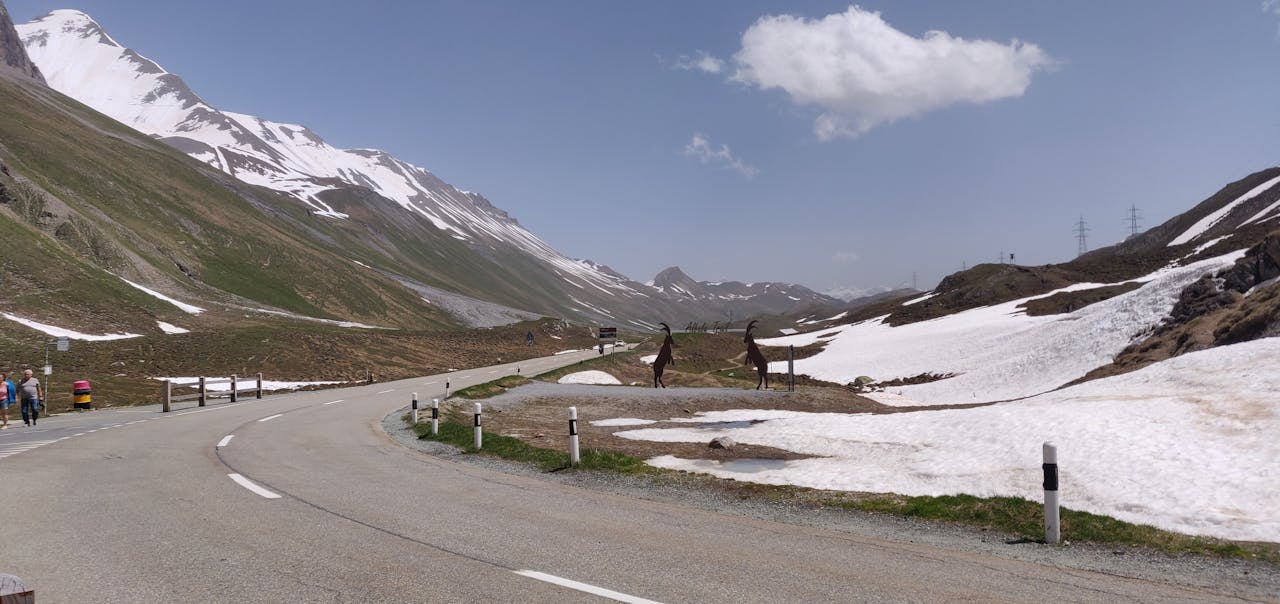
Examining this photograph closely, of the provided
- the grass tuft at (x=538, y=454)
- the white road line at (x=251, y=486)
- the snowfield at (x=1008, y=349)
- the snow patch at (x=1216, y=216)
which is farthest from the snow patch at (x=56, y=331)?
the snow patch at (x=1216, y=216)

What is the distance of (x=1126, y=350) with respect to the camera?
36906 mm

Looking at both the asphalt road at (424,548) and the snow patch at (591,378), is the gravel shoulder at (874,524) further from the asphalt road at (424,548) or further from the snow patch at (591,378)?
the snow patch at (591,378)

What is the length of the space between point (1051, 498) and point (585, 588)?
6.41m

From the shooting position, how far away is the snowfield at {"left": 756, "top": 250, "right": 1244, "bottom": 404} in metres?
39.3

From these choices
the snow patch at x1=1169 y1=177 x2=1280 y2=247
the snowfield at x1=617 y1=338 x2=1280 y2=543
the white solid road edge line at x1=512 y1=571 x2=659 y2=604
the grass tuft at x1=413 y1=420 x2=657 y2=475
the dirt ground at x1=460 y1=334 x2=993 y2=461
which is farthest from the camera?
the snow patch at x1=1169 y1=177 x2=1280 y2=247

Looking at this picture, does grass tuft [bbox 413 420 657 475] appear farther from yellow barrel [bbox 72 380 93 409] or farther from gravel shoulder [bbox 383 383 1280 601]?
yellow barrel [bbox 72 380 93 409]

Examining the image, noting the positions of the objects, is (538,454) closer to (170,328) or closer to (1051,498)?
(1051,498)

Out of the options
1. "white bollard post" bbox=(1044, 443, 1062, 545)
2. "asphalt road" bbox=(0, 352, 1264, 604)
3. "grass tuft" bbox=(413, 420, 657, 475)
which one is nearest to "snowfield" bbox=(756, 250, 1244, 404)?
"grass tuft" bbox=(413, 420, 657, 475)

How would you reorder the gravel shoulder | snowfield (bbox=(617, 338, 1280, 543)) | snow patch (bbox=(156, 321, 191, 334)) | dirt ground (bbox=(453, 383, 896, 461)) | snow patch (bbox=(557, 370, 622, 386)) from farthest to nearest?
snow patch (bbox=(156, 321, 191, 334)) → snow patch (bbox=(557, 370, 622, 386)) → dirt ground (bbox=(453, 383, 896, 461)) → snowfield (bbox=(617, 338, 1280, 543)) → the gravel shoulder

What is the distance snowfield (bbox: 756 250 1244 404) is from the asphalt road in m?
33.5

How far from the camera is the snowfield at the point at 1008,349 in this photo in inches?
1549

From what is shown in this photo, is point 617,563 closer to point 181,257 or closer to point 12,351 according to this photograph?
point 12,351

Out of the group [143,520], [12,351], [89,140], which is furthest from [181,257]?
[143,520]

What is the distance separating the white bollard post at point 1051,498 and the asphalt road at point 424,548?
1.35 m
